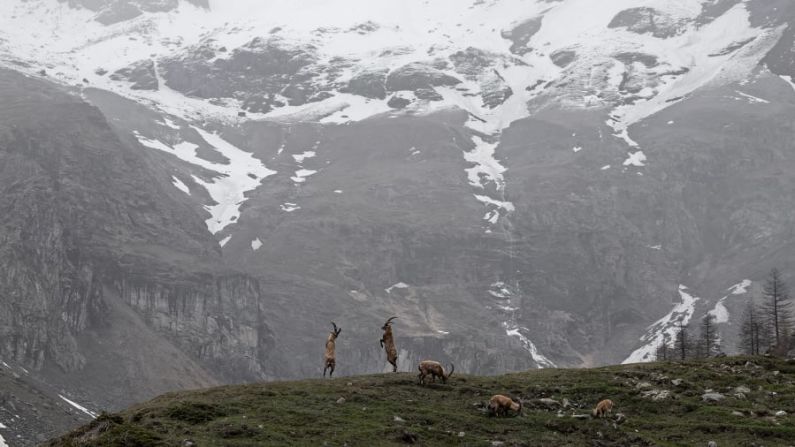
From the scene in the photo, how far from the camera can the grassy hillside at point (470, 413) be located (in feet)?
106

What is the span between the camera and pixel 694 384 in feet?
132

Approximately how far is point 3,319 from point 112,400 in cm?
2986

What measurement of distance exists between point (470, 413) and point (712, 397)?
1085cm

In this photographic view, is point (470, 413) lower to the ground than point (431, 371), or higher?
higher

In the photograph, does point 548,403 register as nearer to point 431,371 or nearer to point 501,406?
point 501,406

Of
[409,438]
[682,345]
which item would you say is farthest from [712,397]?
[682,345]

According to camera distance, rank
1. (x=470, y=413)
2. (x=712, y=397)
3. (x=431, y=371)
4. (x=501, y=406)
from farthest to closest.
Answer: (x=431, y=371) → (x=712, y=397) → (x=470, y=413) → (x=501, y=406)

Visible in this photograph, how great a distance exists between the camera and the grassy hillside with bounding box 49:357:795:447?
32312 mm

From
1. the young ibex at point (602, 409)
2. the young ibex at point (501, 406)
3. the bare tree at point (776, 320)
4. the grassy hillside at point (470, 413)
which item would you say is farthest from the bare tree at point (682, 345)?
the young ibex at point (501, 406)

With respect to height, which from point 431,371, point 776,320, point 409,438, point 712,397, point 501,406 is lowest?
point 776,320

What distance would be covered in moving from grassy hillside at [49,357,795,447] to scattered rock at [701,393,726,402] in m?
0.19

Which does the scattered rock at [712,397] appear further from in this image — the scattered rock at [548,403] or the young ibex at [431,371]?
the young ibex at [431,371]

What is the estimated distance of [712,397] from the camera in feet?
125

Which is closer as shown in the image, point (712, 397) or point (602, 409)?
point (602, 409)
